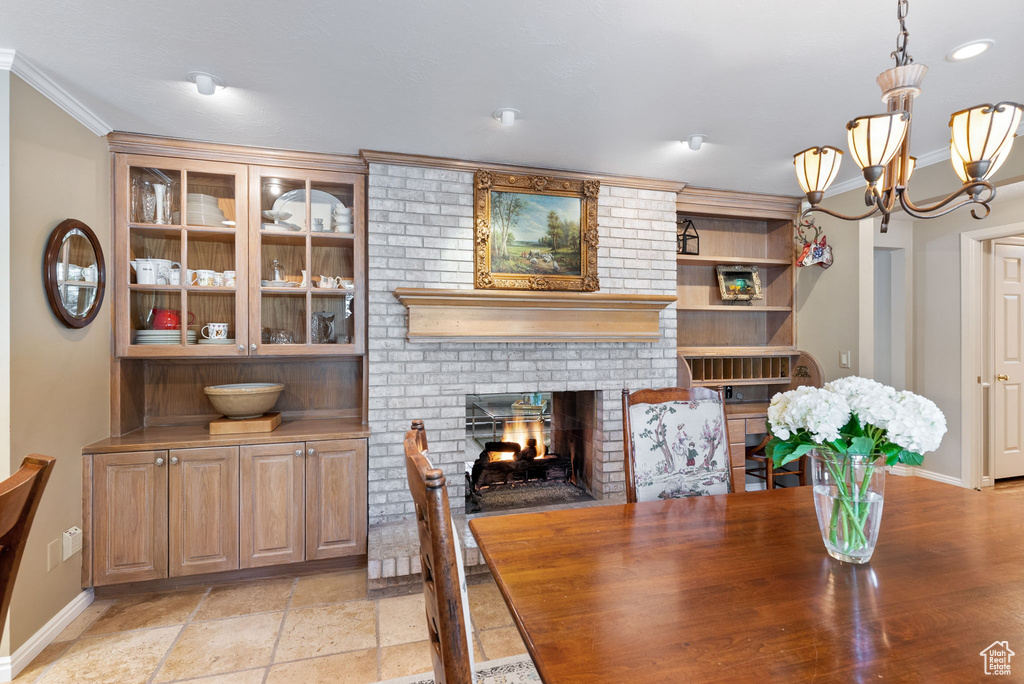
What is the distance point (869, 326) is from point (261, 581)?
4.25 metres

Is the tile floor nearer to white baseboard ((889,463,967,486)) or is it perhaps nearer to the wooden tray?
the wooden tray

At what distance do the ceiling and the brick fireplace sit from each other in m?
0.36

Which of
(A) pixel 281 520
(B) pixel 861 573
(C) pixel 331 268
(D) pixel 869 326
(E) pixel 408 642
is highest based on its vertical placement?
(C) pixel 331 268

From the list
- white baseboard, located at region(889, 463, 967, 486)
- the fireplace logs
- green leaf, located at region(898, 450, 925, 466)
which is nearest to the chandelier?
green leaf, located at region(898, 450, 925, 466)

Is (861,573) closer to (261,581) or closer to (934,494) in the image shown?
(934,494)

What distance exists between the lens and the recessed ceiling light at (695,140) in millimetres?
2723

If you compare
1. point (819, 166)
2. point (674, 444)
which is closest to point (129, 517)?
point (674, 444)

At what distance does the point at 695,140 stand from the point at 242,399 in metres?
2.93

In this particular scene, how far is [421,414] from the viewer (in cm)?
305

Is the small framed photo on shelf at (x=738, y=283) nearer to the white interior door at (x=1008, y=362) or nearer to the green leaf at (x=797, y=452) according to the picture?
the white interior door at (x=1008, y=362)

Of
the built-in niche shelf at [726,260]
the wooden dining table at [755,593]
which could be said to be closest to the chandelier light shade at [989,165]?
the wooden dining table at [755,593]

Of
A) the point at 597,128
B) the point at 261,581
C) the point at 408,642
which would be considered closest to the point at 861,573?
the point at 408,642

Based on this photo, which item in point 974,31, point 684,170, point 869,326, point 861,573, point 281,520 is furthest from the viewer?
point 869,326

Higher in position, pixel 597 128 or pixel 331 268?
pixel 597 128
